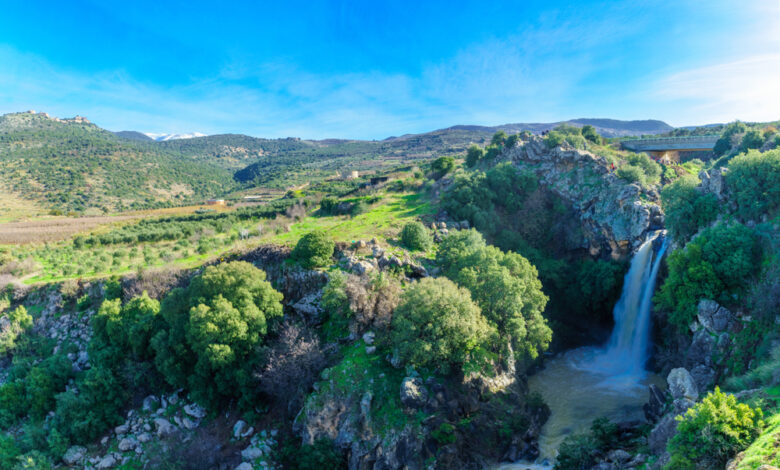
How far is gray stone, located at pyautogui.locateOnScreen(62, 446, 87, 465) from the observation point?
782 inches

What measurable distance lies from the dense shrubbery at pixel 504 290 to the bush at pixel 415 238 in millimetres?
2731

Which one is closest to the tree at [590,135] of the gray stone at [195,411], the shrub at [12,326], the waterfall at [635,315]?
the waterfall at [635,315]

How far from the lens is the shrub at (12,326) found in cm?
2610

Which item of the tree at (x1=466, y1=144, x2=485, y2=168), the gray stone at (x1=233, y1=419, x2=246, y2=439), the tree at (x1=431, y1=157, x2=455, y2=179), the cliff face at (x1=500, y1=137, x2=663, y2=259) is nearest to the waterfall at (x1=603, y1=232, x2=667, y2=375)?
the cliff face at (x1=500, y1=137, x2=663, y2=259)

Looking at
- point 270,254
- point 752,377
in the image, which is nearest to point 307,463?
point 270,254

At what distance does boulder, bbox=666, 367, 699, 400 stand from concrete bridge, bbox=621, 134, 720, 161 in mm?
55836

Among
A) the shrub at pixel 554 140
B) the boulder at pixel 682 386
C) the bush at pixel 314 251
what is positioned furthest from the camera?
the shrub at pixel 554 140

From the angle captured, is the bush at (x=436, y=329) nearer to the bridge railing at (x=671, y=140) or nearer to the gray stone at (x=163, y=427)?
the gray stone at (x=163, y=427)

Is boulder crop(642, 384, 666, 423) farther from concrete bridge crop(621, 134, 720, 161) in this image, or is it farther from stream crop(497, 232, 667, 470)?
concrete bridge crop(621, 134, 720, 161)

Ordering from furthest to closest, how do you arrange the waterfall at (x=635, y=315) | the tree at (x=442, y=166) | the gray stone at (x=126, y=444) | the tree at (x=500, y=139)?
1. the tree at (x=500, y=139)
2. the tree at (x=442, y=166)
3. the waterfall at (x=635, y=315)
4. the gray stone at (x=126, y=444)

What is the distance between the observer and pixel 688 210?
24.9 meters

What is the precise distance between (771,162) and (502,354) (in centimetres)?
2033

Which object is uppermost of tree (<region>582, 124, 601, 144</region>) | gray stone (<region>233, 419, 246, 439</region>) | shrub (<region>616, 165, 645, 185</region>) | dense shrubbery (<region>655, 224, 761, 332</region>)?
tree (<region>582, 124, 601, 144</region>)

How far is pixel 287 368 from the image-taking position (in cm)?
1988
